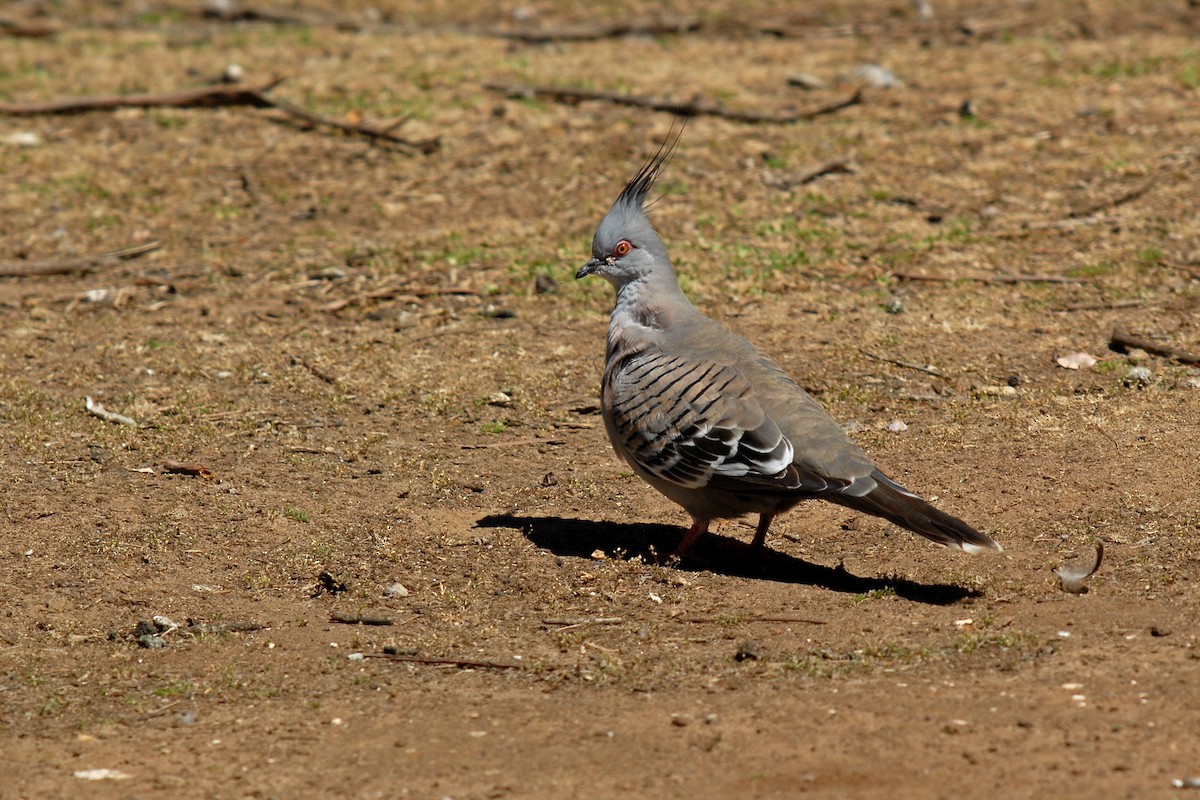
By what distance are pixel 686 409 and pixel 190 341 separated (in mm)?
3786

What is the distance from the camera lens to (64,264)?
29.8 ft

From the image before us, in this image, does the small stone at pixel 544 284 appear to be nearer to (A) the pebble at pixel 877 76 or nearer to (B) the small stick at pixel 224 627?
(B) the small stick at pixel 224 627

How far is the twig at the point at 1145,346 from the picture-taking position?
734 cm

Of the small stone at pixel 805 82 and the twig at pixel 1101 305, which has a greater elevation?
the small stone at pixel 805 82

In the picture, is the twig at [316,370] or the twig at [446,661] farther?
the twig at [316,370]

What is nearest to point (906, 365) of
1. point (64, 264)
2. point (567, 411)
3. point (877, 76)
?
point (567, 411)

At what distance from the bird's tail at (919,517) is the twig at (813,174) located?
503 centimetres

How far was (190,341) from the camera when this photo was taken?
811 cm

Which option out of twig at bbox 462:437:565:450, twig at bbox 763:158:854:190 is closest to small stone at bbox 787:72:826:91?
twig at bbox 763:158:854:190

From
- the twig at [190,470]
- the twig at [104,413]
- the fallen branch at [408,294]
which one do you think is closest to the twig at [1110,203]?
the fallen branch at [408,294]

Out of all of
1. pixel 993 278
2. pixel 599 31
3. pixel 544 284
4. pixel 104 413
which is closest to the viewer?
pixel 104 413

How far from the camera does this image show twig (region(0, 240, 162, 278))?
29.6 ft

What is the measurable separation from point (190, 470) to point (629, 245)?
243cm

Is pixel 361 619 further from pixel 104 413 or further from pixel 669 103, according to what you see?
pixel 669 103
